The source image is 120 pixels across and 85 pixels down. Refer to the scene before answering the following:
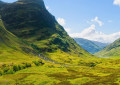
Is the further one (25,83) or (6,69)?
(6,69)

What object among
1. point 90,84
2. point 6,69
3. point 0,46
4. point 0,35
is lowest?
point 90,84

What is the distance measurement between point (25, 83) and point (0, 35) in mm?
158217

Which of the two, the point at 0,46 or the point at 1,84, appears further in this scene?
the point at 0,46

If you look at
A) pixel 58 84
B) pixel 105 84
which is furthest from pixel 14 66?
pixel 105 84

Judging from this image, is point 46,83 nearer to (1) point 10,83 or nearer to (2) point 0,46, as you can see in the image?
(1) point 10,83

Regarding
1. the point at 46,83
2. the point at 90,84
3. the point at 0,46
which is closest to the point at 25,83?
the point at 46,83

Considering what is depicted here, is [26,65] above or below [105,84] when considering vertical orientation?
above

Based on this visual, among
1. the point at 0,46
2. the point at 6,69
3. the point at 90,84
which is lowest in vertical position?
the point at 90,84

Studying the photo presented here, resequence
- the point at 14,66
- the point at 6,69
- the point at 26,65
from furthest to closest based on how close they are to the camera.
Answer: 1. the point at 26,65
2. the point at 14,66
3. the point at 6,69

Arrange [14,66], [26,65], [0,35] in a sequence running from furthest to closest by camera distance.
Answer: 1. [0,35]
2. [26,65]
3. [14,66]

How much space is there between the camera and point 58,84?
59.4 meters

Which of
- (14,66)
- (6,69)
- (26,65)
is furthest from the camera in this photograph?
(26,65)

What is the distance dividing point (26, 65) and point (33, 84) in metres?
63.2

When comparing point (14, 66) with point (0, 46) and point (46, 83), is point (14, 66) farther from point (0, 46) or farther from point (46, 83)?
point (0, 46)
